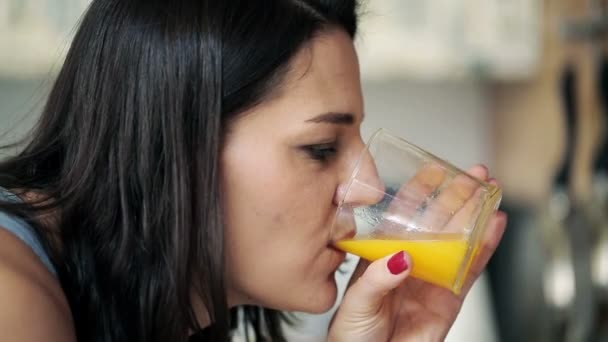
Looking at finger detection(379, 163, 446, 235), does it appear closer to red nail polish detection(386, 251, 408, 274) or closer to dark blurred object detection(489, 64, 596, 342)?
red nail polish detection(386, 251, 408, 274)

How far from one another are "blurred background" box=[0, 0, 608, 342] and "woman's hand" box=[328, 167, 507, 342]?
62 cm

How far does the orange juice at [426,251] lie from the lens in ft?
3.02

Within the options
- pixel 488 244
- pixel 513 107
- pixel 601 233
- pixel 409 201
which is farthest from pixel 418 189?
pixel 513 107

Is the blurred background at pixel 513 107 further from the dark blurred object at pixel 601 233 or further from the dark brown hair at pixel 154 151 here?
the dark brown hair at pixel 154 151

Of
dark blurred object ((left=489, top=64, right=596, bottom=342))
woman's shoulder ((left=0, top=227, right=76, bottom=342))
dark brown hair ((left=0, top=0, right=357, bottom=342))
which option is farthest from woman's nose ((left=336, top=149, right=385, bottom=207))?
dark blurred object ((left=489, top=64, right=596, bottom=342))

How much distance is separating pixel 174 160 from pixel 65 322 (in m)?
0.20

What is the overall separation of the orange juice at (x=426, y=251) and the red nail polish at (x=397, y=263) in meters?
0.01

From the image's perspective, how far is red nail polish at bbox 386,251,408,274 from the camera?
0.93m

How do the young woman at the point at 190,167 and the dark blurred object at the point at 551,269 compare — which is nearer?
the young woman at the point at 190,167

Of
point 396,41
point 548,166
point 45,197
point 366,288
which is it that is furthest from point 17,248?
point 548,166

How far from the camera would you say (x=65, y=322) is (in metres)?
0.83

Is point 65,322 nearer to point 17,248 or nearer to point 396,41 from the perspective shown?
point 17,248

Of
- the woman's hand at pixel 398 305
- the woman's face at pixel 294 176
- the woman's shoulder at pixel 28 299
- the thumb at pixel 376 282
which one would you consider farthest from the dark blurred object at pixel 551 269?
the woman's shoulder at pixel 28 299

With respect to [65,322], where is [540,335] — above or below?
below
